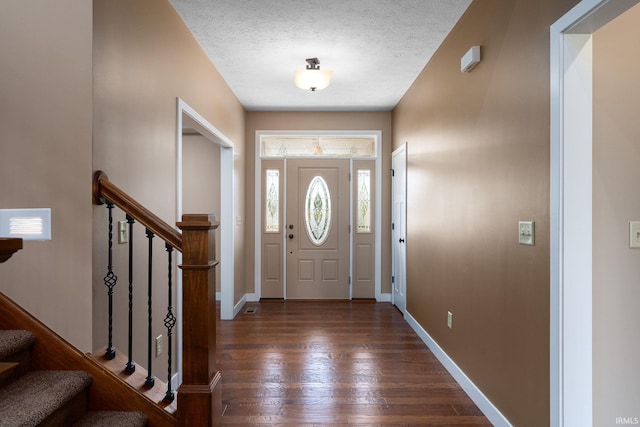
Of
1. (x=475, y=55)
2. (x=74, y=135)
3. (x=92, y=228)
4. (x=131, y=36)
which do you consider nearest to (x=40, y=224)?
(x=92, y=228)

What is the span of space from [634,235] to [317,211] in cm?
415

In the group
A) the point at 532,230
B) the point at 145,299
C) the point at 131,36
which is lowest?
the point at 145,299

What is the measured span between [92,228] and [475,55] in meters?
2.47

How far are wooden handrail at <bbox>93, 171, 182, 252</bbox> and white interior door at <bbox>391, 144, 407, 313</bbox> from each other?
3345mm

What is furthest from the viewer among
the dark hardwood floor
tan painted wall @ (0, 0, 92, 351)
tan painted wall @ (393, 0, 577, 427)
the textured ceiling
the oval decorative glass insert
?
the oval decorative glass insert

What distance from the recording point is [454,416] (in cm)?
238

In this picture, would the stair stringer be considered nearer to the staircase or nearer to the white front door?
the staircase

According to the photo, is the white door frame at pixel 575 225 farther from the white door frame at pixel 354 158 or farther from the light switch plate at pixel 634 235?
the white door frame at pixel 354 158

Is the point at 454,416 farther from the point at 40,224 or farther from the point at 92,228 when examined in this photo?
the point at 40,224

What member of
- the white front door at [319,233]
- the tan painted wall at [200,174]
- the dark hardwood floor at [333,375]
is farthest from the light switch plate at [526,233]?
the tan painted wall at [200,174]

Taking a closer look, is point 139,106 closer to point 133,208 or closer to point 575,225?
point 133,208

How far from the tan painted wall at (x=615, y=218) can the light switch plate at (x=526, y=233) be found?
275 millimetres

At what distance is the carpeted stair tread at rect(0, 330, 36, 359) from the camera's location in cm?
143

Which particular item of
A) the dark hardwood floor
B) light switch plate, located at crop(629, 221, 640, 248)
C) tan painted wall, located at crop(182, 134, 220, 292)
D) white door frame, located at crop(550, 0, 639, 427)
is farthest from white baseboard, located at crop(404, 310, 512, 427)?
tan painted wall, located at crop(182, 134, 220, 292)
